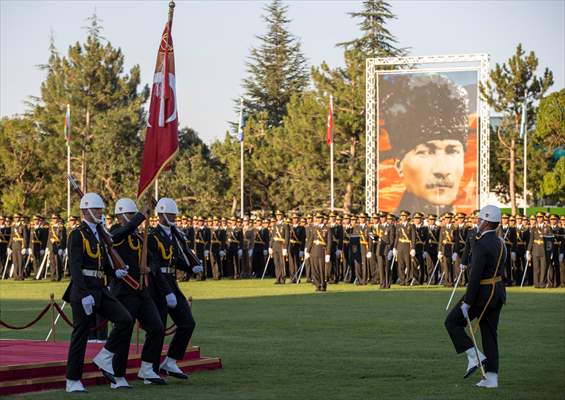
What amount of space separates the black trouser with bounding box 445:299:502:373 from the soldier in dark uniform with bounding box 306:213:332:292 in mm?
16356

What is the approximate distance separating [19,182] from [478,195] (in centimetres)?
2554

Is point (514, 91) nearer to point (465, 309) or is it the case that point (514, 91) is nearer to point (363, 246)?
point (363, 246)

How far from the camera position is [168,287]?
1344 cm

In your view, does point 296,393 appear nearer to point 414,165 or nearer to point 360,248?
point 360,248

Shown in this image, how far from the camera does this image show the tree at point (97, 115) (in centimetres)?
5634

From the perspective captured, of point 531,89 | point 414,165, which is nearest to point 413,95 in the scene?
point 414,165

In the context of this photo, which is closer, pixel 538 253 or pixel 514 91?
pixel 538 253

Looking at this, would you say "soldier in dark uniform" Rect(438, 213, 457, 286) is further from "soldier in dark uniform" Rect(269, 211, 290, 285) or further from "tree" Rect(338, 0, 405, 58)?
"tree" Rect(338, 0, 405, 58)

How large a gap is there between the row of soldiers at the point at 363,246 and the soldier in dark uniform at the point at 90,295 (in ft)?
55.2

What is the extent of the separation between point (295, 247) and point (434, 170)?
30.6 feet

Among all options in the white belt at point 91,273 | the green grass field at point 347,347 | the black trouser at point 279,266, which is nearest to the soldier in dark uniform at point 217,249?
the black trouser at point 279,266

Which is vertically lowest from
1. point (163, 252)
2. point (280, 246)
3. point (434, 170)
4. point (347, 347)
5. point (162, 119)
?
point (347, 347)

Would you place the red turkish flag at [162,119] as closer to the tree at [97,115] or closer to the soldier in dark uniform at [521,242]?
the soldier in dark uniform at [521,242]

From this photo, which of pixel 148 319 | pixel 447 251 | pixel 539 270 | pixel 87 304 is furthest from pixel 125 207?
pixel 539 270
